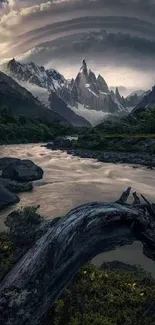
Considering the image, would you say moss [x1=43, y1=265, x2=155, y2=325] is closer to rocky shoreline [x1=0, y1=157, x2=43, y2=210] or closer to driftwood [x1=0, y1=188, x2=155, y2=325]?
driftwood [x1=0, y1=188, x2=155, y2=325]

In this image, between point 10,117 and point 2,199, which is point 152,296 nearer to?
point 2,199

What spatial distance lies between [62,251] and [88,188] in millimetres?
26735

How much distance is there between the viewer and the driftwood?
7434 millimetres

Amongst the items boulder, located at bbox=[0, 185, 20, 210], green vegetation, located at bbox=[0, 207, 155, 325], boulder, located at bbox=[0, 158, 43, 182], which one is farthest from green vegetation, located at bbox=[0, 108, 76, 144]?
Result: green vegetation, located at bbox=[0, 207, 155, 325]

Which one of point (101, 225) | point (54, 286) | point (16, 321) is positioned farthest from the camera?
point (101, 225)

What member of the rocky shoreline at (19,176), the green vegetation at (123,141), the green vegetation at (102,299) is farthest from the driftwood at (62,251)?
the green vegetation at (123,141)

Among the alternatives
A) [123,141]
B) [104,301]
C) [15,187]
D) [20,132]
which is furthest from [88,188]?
[20,132]

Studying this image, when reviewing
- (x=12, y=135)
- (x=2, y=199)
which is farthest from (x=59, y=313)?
(x=12, y=135)

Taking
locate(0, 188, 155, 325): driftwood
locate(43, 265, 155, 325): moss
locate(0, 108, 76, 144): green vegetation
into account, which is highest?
locate(0, 188, 155, 325): driftwood

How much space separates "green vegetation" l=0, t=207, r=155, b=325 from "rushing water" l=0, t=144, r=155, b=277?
14.6 ft

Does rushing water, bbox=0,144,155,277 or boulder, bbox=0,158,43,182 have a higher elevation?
boulder, bbox=0,158,43,182

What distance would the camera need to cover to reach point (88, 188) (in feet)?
114

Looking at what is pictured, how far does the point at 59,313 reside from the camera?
30.4ft

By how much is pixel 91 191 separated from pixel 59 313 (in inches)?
956
